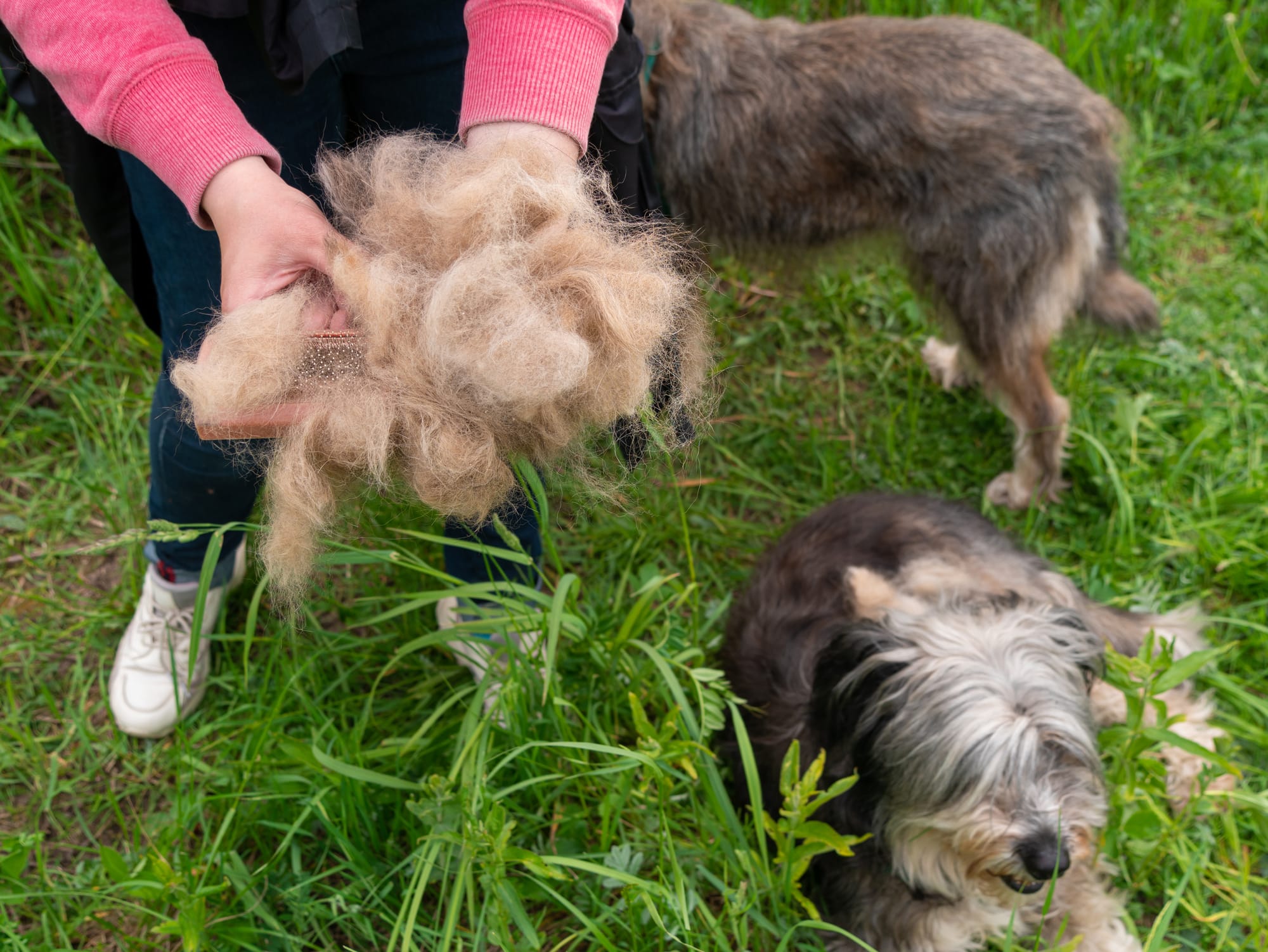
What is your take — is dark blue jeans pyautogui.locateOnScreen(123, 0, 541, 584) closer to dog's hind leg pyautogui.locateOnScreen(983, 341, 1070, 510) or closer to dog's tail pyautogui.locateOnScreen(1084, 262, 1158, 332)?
dog's hind leg pyautogui.locateOnScreen(983, 341, 1070, 510)

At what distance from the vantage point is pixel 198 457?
1.93 meters

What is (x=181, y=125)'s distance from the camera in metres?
1.36

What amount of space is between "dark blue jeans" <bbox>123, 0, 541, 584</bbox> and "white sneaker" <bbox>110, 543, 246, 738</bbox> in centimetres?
50

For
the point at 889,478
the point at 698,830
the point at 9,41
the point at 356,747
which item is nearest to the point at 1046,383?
the point at 889,478

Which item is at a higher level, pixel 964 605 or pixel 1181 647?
pixel 964 605

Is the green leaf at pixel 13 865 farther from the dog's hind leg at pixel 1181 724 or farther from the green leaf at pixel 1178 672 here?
the dog's hind leg at pixel 1181 724

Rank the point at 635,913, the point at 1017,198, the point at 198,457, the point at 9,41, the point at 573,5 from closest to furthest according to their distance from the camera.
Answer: the point at 573,5 → the point at 9,41 → the point at 635,913 → the point at 198,457 → the point at 1017,198

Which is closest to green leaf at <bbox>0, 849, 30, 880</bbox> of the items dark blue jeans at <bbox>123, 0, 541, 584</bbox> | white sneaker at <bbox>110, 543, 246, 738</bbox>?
white sneaker at <bbox>110, 543, 246, 738</bbox>

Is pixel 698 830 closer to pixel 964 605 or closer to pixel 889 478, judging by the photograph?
pixel 964 605

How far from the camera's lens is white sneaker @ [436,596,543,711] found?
1977 millimetres

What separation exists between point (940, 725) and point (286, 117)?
5.24 ft

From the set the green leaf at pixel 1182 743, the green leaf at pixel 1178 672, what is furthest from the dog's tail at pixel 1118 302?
the green leaf at pixel 1182 743

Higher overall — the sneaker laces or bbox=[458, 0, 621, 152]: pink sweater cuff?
bbox=[458, 0, 621, 152]: pink sweater cuff

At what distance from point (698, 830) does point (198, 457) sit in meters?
1.32
